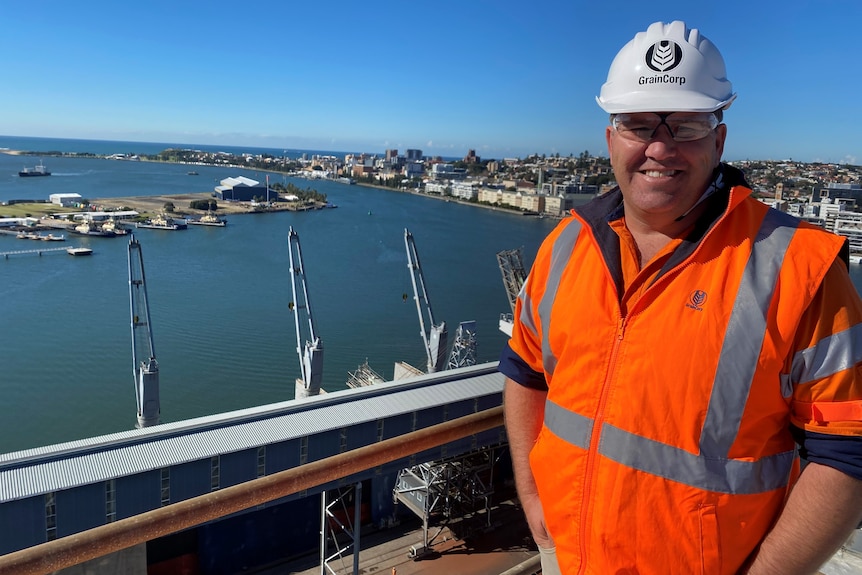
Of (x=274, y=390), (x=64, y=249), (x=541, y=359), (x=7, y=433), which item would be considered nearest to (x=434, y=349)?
(x=274, y=390)

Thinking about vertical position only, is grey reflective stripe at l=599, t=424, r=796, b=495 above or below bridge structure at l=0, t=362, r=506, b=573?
above

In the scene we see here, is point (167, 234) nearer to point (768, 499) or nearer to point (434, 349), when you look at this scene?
point (434, 349)

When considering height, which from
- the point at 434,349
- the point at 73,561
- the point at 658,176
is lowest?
the point at 434,349

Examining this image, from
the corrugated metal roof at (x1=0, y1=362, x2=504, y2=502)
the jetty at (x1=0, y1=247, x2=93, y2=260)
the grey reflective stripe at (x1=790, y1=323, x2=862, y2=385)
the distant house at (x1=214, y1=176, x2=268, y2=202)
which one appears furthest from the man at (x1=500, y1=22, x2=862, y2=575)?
the distant house at (x1=214, y1=176, x2=268, y2=202)

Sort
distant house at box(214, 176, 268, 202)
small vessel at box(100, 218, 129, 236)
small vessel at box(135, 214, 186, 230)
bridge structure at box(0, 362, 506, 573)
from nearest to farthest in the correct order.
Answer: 1. bridge structure at box(0, 362, 506, 573)
2. small vessel at box(100, 218, 129, 236)
3. small vessel at box(135, 214, 186, 230)
4. distant house at box(214, 176, 268, 202)

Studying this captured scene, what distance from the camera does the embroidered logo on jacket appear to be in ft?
1.17

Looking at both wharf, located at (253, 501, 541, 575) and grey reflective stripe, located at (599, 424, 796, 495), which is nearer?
grey reflective stripe, located at (599, 424, 796, 495)

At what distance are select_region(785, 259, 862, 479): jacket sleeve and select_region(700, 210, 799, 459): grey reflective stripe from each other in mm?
18

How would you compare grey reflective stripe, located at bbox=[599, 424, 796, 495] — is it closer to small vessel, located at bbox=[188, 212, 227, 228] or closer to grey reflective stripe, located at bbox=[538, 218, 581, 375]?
grey reflective stripe, located at bbox=[538, 218, 581, 375]

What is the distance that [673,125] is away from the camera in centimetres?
39

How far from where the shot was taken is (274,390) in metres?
6.17

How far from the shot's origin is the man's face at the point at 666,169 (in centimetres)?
39

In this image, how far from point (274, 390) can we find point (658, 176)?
6.11 m

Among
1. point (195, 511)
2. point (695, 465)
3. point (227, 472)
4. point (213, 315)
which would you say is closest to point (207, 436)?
point (227, 472)
